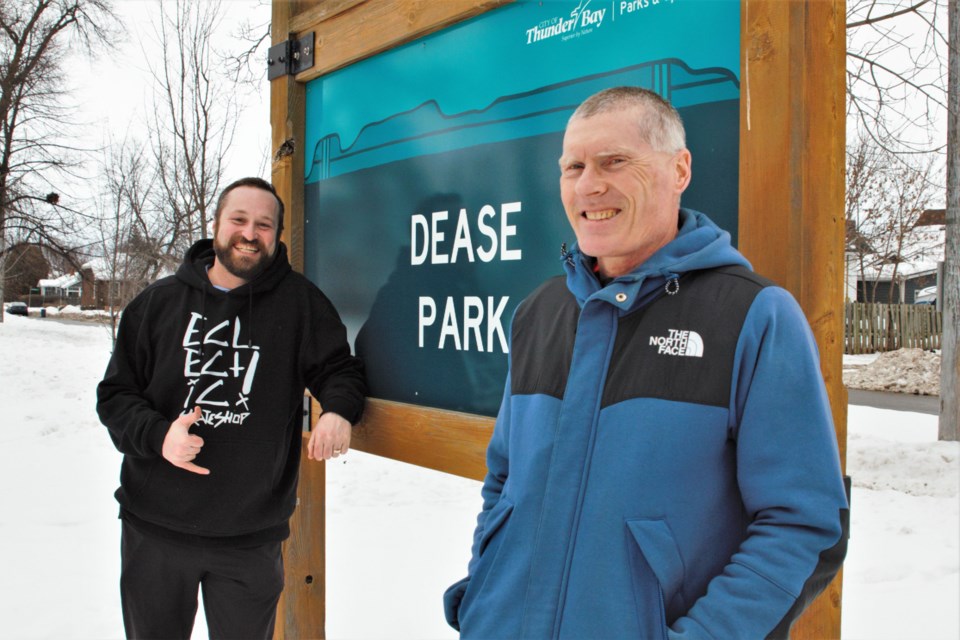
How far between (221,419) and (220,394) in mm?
83

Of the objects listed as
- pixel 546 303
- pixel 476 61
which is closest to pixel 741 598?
pixel 546 303

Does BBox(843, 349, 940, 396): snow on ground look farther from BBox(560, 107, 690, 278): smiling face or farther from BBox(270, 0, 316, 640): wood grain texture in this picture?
BBox(560, 107, 690, 278): smiling face

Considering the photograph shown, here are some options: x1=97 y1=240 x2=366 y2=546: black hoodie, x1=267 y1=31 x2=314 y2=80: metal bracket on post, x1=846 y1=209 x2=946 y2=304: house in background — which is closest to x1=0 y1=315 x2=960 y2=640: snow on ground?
x1=97 y1=240 x2=366 y2=546: black hoodie

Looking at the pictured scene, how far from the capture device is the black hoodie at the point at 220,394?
7.73 feet

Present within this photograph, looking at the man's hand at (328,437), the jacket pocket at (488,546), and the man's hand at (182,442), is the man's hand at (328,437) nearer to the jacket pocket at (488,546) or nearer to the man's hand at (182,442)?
the man's hand at (182,442)

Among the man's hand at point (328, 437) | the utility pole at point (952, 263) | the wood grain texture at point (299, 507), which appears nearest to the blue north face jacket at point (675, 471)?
the man's hand at point (328, 437)

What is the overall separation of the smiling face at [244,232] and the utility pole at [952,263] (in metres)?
7.65

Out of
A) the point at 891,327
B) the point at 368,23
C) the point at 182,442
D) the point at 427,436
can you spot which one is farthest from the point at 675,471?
the point at 891,327

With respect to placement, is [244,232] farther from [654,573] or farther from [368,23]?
[654,573]

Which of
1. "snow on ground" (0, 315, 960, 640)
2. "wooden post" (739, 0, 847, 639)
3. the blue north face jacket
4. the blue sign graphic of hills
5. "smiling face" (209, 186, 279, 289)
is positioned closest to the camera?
the blue north face jacket

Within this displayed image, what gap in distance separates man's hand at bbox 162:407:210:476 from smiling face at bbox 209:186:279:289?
519 millimetres

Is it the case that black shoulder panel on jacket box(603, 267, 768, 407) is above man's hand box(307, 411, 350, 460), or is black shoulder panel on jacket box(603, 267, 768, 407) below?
above

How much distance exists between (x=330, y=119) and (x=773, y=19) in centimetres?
189

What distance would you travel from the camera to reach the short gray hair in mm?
1417
